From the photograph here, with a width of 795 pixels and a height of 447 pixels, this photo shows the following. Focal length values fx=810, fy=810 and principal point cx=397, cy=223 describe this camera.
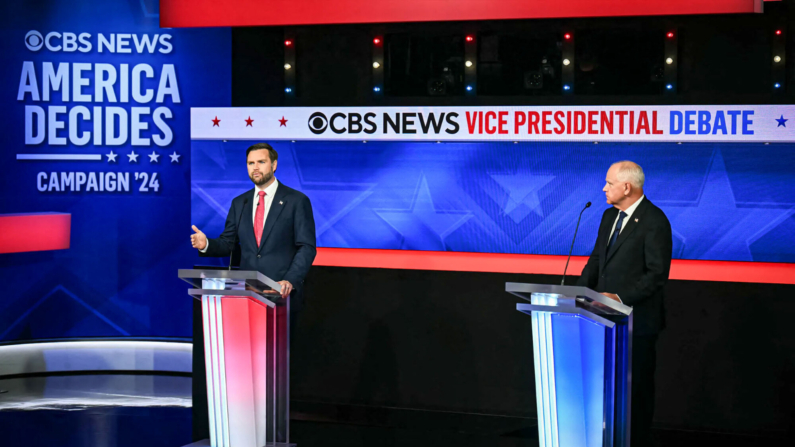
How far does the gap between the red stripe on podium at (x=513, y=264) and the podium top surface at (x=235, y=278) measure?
1.48 metres

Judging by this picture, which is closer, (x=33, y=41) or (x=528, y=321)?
(x=528, y=321)

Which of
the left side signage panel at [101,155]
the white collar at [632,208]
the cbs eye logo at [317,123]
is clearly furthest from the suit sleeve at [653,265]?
the left side signage panel at [101,155]

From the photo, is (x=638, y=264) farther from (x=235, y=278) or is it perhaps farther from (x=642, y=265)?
(x=235, y=278)

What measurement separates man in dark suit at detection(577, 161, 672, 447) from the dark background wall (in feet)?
2.85

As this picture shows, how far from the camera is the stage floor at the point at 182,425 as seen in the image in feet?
13.6

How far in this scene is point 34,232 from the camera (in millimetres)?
5305

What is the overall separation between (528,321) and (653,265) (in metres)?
1.21

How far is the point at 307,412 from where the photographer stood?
466cm

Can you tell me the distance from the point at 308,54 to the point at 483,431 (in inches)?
104

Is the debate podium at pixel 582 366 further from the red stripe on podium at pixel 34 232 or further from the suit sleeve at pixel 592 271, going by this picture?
the red stripe on podium at pixel 34 232

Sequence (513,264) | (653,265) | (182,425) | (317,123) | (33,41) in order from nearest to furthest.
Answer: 1. (653,265)
2. (182,425)
3. (513,264)
4. (317,123)
5. (33,41)

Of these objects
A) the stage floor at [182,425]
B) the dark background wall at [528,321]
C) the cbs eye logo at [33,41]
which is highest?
the cbs eye logo at [33,41]

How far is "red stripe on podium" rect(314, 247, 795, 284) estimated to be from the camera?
4344mm

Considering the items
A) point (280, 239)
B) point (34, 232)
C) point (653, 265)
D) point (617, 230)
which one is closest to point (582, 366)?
point (653, 265)
